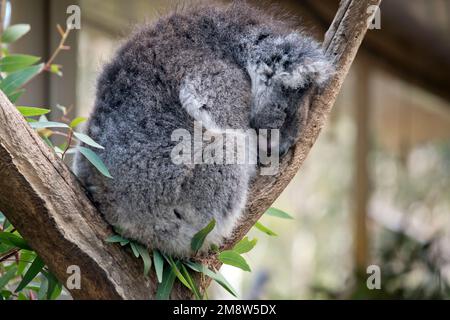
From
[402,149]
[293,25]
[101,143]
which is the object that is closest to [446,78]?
[402,149]

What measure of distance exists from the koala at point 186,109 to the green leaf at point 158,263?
1.2 inches

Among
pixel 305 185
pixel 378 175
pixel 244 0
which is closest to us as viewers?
pixel 244 0

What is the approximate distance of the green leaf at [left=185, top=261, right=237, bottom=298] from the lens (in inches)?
70.9

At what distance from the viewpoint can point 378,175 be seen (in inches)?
355

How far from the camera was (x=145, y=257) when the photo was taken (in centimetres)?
175

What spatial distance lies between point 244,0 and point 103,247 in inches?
49.0

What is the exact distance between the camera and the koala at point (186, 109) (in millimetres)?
1865

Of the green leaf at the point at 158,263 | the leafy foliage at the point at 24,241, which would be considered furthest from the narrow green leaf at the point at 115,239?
the green leaf at the point at 158,263

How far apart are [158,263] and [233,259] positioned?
25 cm

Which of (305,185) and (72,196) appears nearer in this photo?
(72,196)

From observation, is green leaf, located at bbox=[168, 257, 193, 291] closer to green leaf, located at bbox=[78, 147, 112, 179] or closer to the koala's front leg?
green leaf, located at bbox=[78, 147, 112, 179]

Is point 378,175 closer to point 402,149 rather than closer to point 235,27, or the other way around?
point 402,149

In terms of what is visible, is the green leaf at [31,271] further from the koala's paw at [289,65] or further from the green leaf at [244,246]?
the koala's paw at [289,65]

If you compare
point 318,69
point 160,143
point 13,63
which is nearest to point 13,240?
point 160,143
